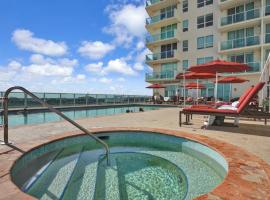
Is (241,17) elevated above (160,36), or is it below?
→ above

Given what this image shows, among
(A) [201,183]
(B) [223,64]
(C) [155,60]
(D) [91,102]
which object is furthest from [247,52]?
(A) [201,183]

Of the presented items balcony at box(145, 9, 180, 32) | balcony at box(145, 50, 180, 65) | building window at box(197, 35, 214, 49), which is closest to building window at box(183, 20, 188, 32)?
balcony at box(145, 9, 180, 32)

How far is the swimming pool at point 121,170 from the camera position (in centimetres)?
315

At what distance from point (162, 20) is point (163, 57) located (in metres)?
5.35

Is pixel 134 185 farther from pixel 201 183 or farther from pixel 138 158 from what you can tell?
pixel 138 158

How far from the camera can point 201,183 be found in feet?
11.0

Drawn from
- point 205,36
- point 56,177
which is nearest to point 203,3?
point 205,36

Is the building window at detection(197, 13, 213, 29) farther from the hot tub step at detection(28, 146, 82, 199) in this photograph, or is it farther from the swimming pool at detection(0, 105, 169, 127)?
the hot tub step at detection(28, 146, 82, 199)

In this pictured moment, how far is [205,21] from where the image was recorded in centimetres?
2708

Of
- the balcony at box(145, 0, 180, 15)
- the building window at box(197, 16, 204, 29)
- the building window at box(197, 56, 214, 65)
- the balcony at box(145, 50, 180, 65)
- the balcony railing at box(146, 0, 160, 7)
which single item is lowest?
the building window at box(197, 56, 214, 65)

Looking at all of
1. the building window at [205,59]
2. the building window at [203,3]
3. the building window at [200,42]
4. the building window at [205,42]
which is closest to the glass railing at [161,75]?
the building window at [205,59]

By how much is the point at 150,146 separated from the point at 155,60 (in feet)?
85.0

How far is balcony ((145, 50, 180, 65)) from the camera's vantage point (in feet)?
94.1

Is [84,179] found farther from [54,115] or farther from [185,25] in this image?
[185,25]
